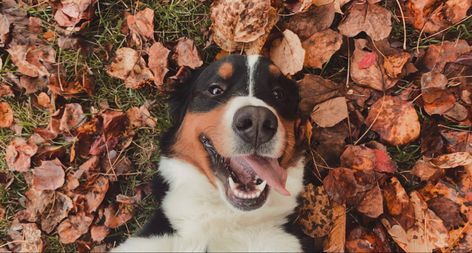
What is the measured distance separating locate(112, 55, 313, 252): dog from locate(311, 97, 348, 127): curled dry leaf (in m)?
0.39

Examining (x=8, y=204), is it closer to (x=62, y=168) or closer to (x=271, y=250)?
(x=62, y=168)

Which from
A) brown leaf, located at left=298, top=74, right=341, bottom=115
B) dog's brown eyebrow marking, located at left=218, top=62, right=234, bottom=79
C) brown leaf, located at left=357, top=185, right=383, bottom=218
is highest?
dog's brown eyebrow marking, located at left=218, top=62, right=234, bottom=79

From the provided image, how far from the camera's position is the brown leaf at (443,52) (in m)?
3.79

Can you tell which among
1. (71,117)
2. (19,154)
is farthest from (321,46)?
(19,154)

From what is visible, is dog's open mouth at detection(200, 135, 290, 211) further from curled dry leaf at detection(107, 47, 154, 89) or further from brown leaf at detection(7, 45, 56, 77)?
brown leaf at detection(7, 45, 56, 77)

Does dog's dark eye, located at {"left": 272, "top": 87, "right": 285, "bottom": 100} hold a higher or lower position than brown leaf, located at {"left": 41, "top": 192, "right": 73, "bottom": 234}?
higher

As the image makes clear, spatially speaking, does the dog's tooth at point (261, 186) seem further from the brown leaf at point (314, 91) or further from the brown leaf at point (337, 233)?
the brown leaf at point (314, 91)

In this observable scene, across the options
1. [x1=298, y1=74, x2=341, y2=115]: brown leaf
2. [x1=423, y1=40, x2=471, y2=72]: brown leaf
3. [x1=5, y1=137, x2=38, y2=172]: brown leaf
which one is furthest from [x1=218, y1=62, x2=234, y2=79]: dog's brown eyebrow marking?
[x1=5, y1=137, x2=38, y2=172]: brown leaf

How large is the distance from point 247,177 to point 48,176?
1.89 m

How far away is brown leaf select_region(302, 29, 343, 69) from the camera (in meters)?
3.91

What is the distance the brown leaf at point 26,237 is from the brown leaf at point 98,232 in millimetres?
442

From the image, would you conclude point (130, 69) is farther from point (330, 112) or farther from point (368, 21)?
point (368, 21)

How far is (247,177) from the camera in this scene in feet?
10.3

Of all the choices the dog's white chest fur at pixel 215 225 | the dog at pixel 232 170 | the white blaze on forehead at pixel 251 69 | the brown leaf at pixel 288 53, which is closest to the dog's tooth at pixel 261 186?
the dog at pixel 232 170
